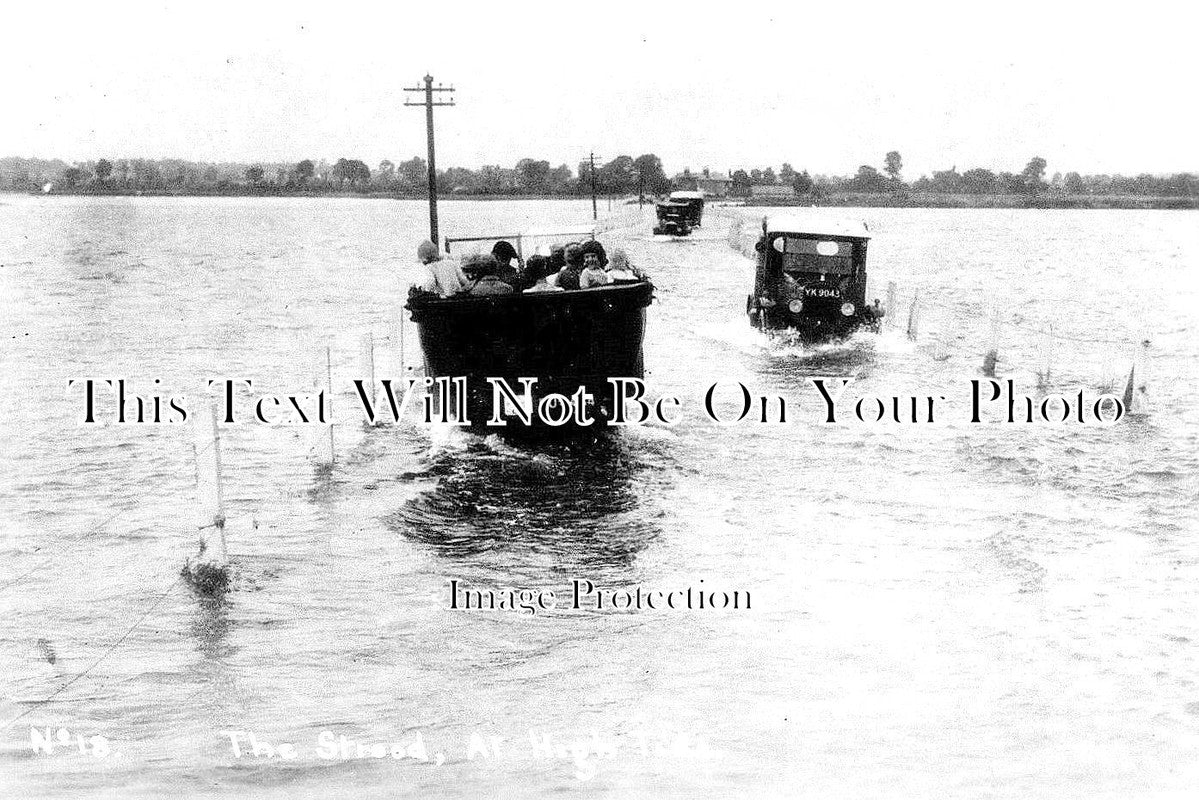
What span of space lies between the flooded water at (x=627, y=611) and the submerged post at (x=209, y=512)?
0.82 feet

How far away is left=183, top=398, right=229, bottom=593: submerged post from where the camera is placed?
36.0 feet

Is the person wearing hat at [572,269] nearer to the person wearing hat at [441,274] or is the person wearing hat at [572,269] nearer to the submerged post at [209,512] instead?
the person wearing hat at [441,274]

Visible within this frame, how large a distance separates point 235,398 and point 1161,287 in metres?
54.7

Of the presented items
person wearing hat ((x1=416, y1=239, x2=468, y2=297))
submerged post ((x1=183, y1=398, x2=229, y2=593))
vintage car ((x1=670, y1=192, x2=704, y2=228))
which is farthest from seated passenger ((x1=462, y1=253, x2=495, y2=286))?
vintage car ((x1=670, y1=192, x2=704, y2=228))

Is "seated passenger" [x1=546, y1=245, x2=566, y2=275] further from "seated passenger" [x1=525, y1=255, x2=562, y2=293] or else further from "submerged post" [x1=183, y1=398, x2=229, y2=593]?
"submerged post" [x1=183, y1=398, x2=229, y2=593]

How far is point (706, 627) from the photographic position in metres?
9.84

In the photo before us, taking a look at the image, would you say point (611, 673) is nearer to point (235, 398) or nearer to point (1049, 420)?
point (1049, 420)

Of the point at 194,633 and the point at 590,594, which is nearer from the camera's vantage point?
the point at 194,633

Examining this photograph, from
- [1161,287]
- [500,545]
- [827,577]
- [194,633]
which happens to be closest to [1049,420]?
[827,577]

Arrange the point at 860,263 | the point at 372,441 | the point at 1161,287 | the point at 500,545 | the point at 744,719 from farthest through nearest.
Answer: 1. the point at 1161,287
2. the point at 860,263
3. the point at 372,441
4. the point at 500,545
5. the point at 744,719

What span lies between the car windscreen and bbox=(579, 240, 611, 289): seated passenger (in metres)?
10.8

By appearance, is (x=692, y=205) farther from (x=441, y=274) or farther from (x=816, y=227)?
(x=441, y=274)

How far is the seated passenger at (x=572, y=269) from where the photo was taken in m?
17.2

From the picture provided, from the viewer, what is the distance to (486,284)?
16.7m
